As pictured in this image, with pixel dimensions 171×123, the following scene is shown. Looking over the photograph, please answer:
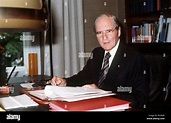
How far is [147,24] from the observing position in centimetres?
118

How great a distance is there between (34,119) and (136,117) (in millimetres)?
224

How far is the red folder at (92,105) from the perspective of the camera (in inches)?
17.9

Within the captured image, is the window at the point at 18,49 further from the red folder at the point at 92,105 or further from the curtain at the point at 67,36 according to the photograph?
the red folder at the point at 92,105

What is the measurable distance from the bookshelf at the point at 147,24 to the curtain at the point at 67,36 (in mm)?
205

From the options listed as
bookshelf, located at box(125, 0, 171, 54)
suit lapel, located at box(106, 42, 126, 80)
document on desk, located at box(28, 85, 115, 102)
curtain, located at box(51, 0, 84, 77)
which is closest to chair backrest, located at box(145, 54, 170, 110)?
bookshelf, located at box(125, 0, 171, 54)

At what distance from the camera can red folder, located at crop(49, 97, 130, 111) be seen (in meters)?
0.46

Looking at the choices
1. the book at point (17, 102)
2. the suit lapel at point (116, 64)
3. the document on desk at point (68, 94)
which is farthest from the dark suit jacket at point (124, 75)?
the book at point (17, 102)

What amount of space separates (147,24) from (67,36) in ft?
1.44

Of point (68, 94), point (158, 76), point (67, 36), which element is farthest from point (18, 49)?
point (158, 76)

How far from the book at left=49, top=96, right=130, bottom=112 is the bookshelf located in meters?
0.47

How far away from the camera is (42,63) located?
0.92 meters

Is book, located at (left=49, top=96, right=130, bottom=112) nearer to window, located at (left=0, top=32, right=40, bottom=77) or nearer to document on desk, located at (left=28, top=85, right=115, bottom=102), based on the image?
document on desk, located at (left=28, top=85, right=115, bottom=102)

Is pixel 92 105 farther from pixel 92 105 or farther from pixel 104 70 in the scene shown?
pixel 104 70

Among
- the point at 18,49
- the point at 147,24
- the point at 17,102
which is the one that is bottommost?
the point at 17,102
